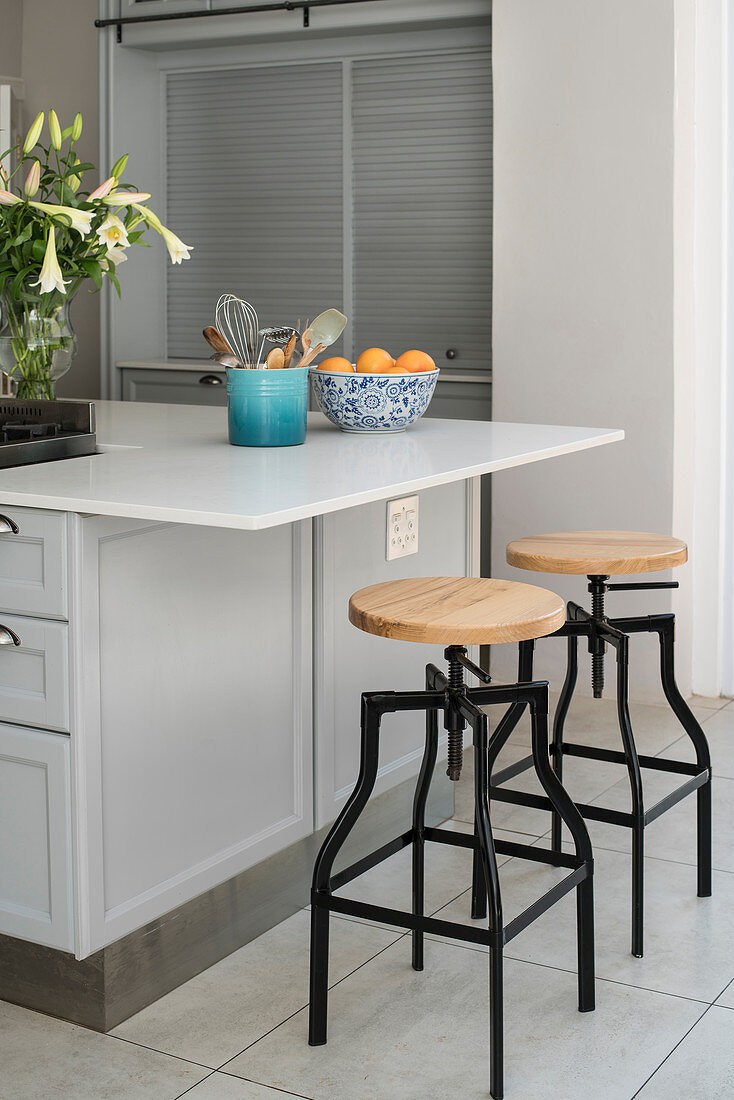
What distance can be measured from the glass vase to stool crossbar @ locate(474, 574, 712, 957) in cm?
117

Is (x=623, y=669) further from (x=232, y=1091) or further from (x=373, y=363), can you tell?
(x=232, y=1091)

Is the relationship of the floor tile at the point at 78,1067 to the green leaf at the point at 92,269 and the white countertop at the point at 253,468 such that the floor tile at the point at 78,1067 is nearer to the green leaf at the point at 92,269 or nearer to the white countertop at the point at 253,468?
the white countertop at the point at 253,468

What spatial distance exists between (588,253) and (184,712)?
90.4 inches

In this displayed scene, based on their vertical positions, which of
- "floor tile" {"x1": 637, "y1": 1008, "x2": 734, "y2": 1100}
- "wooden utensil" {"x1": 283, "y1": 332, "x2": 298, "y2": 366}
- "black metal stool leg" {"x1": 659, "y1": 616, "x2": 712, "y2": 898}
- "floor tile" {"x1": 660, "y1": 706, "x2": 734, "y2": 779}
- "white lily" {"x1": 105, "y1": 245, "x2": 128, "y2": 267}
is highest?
"white lily" {"x1": 105, "y1": 245, "x2": 128, "y2": 267}

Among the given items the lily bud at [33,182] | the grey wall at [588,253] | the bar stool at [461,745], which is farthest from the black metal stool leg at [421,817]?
the grey wall at [588,253]

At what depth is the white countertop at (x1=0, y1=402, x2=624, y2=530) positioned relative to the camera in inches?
73.7

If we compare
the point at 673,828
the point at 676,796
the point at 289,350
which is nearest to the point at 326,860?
the point at 676,796

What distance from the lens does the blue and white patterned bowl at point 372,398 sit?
269cm

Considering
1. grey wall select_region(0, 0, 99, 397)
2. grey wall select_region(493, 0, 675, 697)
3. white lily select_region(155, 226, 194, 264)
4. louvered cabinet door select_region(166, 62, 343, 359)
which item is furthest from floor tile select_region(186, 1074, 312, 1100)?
grey wall select_region(0, 0, 99, 397)

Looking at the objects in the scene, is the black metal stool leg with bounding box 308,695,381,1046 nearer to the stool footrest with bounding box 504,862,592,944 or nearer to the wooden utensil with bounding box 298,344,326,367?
the stool footrest with bounding box 504,862,592,944

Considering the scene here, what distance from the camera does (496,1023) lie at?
191cm

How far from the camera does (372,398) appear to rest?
2719 millimetres

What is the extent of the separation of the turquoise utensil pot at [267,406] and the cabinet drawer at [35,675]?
700mm

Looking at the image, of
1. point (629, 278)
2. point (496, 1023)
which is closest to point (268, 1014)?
point (496, 1023)
